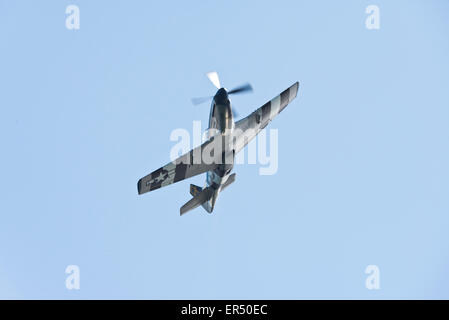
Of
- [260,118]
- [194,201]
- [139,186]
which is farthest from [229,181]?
[139,186]

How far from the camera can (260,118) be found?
25.8 m

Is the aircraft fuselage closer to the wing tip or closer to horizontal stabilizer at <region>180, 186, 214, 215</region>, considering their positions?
horizontal stabilizer at <region>180, 186, 214, 215</region>

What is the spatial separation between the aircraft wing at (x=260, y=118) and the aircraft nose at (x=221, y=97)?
215 centimetres

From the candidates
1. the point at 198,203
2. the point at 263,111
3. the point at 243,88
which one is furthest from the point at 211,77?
the point at 198,203

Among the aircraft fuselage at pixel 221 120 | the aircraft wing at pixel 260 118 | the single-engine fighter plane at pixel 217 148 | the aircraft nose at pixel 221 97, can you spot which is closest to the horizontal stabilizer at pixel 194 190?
the single-engine fighter plane at pixel 217 148

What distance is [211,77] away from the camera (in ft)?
77.2

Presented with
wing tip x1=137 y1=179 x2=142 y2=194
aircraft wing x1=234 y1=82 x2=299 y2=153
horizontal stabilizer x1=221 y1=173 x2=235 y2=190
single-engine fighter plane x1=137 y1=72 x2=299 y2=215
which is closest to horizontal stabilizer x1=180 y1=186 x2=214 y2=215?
horizontal stabilizer x1=221 y1=173 x2=235 y2=190

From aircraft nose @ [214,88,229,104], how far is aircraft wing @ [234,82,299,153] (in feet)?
7.06

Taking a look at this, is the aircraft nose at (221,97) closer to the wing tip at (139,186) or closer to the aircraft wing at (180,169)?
the aircraft wing at (180,169)

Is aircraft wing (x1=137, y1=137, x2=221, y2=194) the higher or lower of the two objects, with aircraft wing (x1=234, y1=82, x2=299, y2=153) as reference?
lower

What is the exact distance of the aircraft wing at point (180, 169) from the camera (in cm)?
2292

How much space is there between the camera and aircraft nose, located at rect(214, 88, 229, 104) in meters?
22.5

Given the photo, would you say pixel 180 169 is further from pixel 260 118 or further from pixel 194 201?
pixel 260 118

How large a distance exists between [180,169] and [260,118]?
5.72 m
